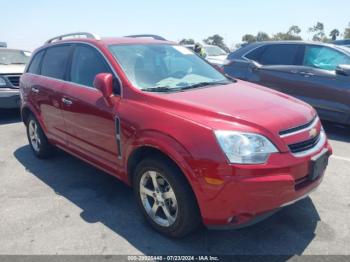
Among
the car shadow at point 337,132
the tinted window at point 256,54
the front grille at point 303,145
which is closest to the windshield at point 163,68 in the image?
the front grille at point 303,145

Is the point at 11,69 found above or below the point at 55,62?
Result: below

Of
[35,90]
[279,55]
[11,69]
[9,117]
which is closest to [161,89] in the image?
[35,90]

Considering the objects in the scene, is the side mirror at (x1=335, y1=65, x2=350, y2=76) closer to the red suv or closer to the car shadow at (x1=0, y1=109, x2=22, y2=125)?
the red suv

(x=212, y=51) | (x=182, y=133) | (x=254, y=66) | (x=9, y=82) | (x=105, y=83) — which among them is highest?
(x=105, y=83)

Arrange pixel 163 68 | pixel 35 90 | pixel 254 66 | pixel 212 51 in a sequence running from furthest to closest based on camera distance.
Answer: pixel 212 51
pixel 254 66
pixel 35 90
pixel 163 68

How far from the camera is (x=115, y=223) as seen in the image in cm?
342

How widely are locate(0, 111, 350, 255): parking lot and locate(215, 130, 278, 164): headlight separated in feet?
2.79

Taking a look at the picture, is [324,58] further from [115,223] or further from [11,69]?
[11,69]

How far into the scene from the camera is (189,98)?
316 cm

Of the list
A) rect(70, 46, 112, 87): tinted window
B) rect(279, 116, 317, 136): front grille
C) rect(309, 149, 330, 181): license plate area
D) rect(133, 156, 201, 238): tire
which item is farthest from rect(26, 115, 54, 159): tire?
rect(309, 149, 330, 181): license plate area

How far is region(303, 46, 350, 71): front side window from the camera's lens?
6199 mm

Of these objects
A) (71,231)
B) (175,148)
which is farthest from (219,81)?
(71,231)

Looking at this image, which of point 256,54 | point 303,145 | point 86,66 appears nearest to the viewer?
point 303,145

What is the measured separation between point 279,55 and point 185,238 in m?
4.92
